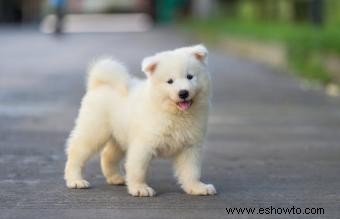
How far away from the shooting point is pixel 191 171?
6465 millimetres

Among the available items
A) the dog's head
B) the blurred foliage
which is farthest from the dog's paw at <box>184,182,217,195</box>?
the blurred foliage

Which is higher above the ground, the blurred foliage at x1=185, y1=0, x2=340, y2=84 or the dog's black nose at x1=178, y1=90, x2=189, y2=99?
the dog's black nose at x1=178, y1=90, x2=189, y2=99

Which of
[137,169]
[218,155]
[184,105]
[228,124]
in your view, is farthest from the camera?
[228,124]

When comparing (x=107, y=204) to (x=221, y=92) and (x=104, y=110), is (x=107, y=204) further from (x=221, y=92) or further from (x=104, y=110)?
(x=221, y=92)

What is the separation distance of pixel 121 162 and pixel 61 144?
1.96m

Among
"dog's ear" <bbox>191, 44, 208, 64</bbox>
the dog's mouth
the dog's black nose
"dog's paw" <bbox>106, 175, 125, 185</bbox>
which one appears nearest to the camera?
the dog's black nose

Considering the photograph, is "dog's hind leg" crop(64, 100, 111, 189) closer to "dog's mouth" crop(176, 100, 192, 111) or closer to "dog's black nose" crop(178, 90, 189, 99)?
"dog's mouth" crop(176, 100, 192, 111)

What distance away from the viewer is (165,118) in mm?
6395

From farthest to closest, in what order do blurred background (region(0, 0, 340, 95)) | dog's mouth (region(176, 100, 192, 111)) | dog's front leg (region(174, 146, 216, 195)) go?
blurred background (region(0, 0, 340, 95)), dog's front leg (region(174, 146, 216, 195)), dog's mouth (region(176, 100, 192, 111))

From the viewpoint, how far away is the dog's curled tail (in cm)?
687

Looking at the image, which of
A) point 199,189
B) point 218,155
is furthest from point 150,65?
point 218,155

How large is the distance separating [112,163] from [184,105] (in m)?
1.14

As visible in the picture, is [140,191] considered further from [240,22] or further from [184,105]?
[240,22]

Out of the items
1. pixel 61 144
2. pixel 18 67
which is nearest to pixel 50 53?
pixel 18 67
